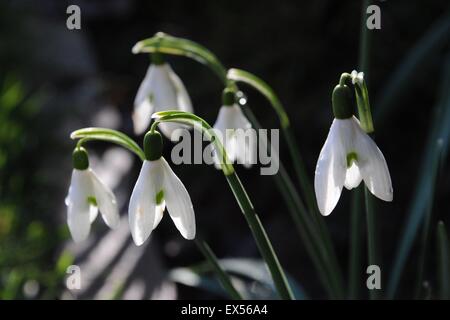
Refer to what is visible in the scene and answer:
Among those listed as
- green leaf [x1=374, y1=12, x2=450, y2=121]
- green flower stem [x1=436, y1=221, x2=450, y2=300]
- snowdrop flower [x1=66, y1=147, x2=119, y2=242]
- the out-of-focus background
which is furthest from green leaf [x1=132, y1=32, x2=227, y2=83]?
the out-of-focus background

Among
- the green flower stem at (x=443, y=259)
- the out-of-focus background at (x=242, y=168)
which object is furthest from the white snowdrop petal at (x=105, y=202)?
the out-of-focus background at (x=242, y=168)

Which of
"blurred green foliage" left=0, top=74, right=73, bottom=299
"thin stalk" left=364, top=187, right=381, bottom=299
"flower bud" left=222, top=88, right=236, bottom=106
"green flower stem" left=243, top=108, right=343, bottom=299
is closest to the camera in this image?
"thin stalk" left=364, top=187, right=381, bottom=299

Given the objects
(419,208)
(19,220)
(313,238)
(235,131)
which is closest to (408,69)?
(419,208)

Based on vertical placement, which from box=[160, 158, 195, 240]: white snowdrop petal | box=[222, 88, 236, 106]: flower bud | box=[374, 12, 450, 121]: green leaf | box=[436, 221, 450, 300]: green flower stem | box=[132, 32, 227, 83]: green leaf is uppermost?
box=[374, 12, 450, 121]: green leaf

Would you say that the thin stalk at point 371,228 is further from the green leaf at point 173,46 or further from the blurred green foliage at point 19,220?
the blurred green foliage at point 19,220

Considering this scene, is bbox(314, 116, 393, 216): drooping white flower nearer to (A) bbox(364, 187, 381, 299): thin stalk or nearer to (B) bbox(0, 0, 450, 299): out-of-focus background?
(A) bbox(364, 187, 381, 299): thin stalk

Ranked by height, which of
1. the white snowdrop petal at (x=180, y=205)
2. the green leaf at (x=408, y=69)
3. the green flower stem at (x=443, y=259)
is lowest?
the green flower stem at (x=443, y=259)
